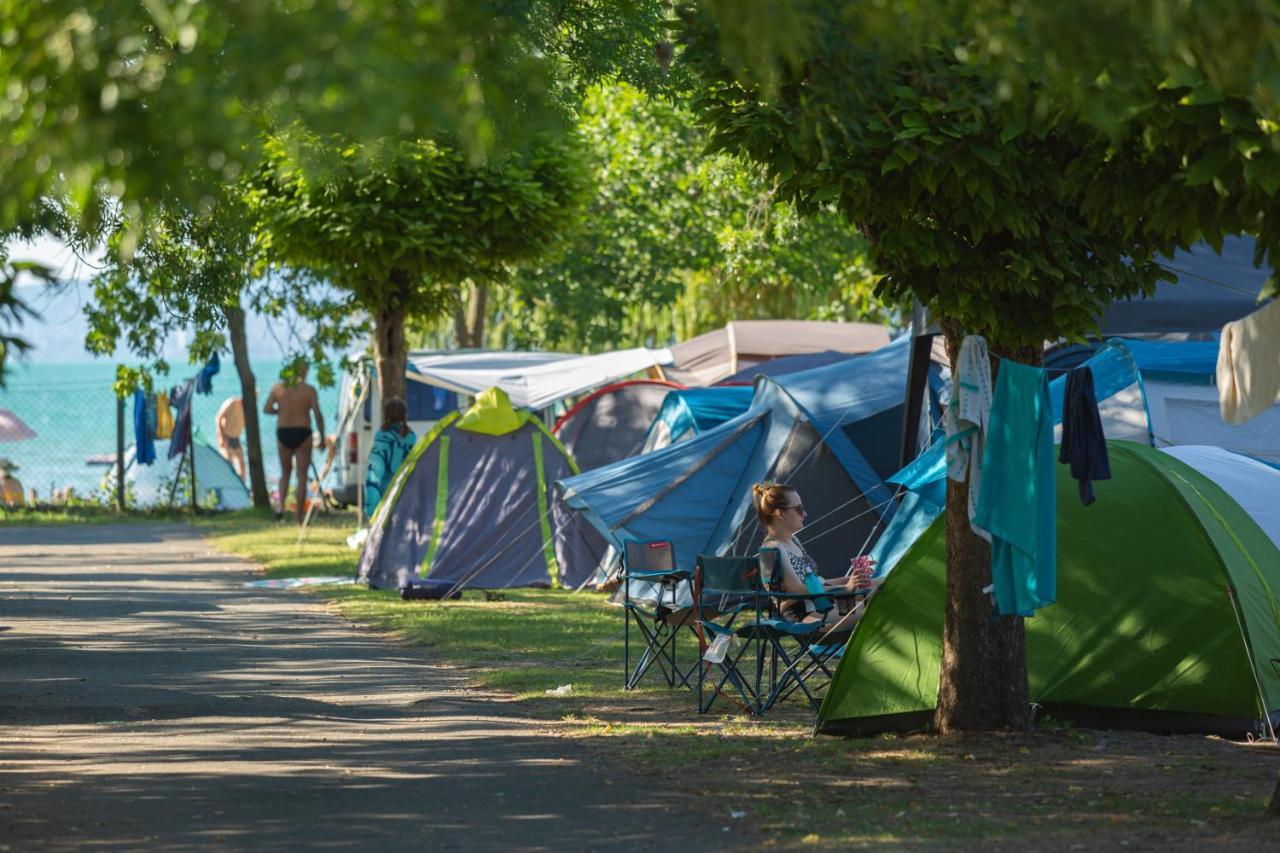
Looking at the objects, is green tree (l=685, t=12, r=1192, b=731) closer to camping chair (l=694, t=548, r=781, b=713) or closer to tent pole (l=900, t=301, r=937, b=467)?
camping chair (l=694, t=548, r=781, b=713)

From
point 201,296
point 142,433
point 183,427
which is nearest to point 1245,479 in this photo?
point 201,296

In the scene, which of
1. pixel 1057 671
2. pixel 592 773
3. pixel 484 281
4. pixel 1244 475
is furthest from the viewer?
pixel 484 281

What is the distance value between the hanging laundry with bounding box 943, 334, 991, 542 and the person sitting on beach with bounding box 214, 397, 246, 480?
24.8 metres

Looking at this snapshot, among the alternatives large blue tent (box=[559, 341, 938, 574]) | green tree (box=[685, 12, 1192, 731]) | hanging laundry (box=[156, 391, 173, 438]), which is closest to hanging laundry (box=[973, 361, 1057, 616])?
green tree (box=[685, 12, 1192, 731])

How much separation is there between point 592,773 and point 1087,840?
86.1 inches

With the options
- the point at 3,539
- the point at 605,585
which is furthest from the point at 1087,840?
the point at 3,539

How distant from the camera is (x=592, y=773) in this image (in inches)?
287

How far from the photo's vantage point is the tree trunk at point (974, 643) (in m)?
7.80

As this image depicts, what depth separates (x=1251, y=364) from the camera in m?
6.70

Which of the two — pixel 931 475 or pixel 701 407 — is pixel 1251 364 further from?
pixel 701 407

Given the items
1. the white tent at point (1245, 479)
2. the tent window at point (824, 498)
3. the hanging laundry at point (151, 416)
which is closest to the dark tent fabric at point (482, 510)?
the tent window at point (824, 498)

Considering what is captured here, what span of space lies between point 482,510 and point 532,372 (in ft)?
12.4

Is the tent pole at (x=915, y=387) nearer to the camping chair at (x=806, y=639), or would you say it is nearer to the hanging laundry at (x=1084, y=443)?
the camping chair at (x=806, y=639)

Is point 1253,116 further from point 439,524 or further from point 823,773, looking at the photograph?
point 439,524
